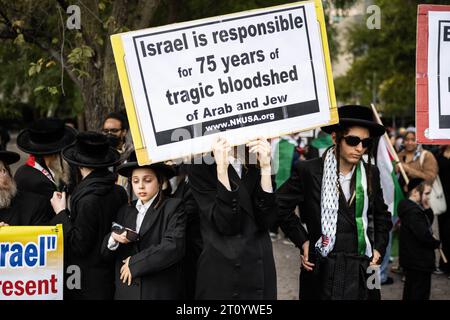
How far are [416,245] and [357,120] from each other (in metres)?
2.67

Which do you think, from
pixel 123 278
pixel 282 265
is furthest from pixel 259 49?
pixel 282 265

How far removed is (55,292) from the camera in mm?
3873

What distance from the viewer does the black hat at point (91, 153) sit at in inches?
160

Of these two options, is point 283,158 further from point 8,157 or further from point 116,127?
point 8,157

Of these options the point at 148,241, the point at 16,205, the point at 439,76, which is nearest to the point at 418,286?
the point at 439,76

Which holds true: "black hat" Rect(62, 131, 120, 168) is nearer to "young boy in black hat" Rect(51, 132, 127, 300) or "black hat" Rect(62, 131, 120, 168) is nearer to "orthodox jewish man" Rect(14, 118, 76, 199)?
"young boy in black hat" Rect(51, 132, 127, 300)

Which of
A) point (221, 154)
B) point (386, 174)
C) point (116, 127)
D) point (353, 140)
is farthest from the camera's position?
point (386, 174)

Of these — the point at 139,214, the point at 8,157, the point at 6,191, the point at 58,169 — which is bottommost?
the point at 139,214

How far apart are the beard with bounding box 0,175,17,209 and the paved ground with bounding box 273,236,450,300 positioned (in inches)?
141

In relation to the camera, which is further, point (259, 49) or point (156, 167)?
point (156, 167)

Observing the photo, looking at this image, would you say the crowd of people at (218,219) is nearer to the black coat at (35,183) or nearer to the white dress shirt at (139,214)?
the white dress shirt at (139,214)

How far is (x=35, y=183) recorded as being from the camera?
4.72 metres

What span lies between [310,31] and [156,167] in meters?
1.35
